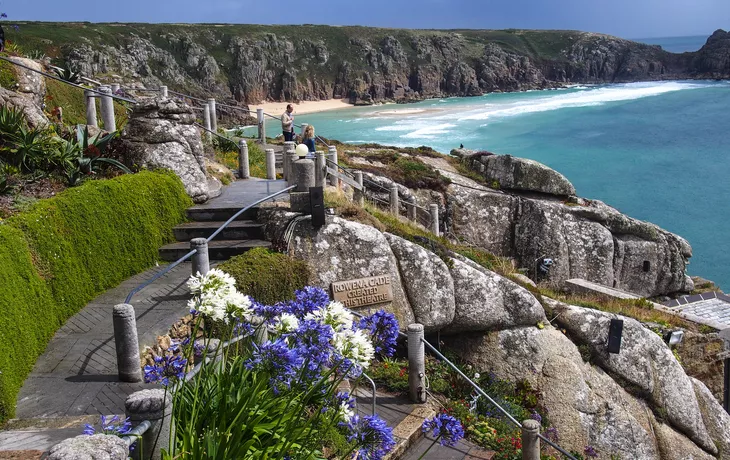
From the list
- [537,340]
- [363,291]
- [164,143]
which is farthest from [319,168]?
[537,340]

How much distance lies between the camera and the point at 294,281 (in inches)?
405

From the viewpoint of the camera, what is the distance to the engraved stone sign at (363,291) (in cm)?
1080

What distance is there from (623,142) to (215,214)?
52674 mm

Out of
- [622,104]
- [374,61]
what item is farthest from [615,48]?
[622,104]

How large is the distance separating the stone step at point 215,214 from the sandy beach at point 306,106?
272 feet

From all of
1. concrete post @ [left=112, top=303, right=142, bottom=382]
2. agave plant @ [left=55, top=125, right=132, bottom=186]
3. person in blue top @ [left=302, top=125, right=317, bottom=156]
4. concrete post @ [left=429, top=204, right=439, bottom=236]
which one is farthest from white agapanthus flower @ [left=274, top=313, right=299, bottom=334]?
concrete post @ [left=429, top=204, right=439, bottom=236]

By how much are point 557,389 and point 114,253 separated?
7.97 metres

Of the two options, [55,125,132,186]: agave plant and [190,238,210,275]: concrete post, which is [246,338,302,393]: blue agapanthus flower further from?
[55,125,132,186]: agave plant

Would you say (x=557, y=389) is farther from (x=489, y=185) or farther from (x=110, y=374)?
(x=489, y=185)

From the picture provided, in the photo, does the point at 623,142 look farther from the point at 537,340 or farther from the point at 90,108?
the point at 90,108

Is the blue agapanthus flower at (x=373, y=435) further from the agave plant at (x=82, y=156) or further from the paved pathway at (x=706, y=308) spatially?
the paved pathway at (x=706, y=308)

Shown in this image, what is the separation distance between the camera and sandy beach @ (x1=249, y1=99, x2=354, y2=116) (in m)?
98.1

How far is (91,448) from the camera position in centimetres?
338

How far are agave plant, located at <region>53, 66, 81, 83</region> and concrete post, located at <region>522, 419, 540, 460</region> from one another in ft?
52.1
